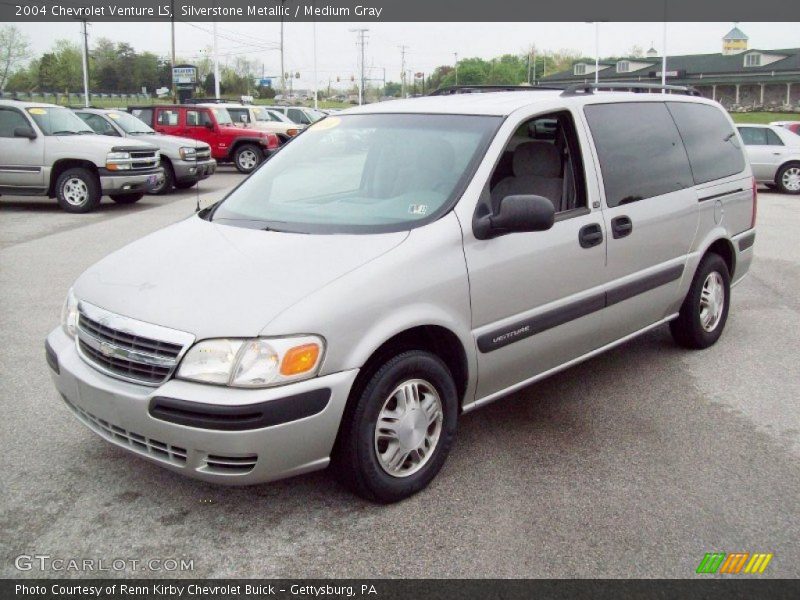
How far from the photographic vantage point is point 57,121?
1476 centimetres

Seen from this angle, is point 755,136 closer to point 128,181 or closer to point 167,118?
point 128,181

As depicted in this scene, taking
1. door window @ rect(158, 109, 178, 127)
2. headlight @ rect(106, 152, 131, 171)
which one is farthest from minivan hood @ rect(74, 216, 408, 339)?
door window @ rect(158, 109, 178, 127)

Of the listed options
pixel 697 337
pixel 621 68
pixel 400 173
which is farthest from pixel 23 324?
pixel 621 68

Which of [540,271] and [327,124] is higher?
[327,124]

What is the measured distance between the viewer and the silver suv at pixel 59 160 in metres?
14.2

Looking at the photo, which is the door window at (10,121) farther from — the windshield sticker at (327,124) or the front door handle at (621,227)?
the front door handle at (621,227)

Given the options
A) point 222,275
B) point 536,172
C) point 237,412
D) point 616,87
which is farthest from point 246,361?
point 616,87

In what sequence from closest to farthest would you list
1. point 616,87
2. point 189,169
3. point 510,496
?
1. point 510,496
2. point 616,87
3. point 189,169

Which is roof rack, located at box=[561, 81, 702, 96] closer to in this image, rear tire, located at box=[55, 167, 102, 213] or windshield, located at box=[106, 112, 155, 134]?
rear tire, located at box=[55, 167, 102, 213]

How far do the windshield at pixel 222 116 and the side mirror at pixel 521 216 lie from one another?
2081cm

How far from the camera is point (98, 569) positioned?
10.1 feet

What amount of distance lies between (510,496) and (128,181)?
12.7m

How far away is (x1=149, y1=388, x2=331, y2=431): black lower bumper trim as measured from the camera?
3047 mm

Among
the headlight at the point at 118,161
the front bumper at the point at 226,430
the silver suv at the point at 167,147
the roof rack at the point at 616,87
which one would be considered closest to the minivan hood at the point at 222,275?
the front bumper at the point at 226,430
